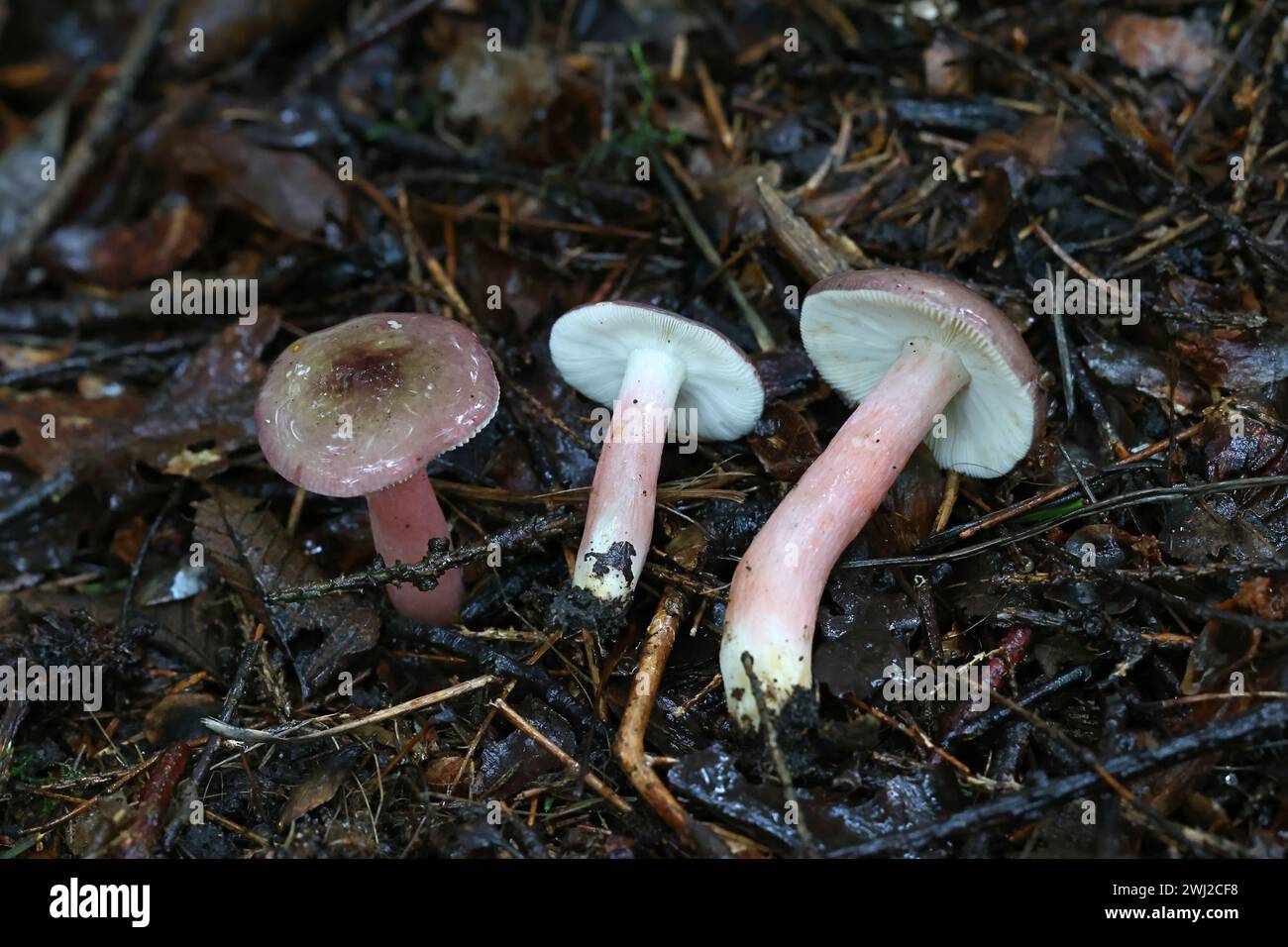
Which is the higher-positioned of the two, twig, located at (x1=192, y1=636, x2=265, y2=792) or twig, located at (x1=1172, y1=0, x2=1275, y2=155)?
twig, located at (x1=1172, y1=0, x2=1275, y2=155)

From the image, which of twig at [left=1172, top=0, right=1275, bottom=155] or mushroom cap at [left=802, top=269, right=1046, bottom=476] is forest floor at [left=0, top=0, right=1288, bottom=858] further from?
mushroom cap at [left=802, top=269, right=1046, bottom=476]

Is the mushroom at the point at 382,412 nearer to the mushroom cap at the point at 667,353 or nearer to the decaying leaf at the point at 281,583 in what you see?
the decaying leaf at the point at 281,583

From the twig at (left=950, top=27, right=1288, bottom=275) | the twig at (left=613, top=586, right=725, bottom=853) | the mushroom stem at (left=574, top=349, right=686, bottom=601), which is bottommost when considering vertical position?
the twig at (left=613, top=586, right=725, bottom=853)

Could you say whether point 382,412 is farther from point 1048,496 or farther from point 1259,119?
point 1259,119

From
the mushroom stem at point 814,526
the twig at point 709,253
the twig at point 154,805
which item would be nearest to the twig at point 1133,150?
the mushroom stem at point 814,526

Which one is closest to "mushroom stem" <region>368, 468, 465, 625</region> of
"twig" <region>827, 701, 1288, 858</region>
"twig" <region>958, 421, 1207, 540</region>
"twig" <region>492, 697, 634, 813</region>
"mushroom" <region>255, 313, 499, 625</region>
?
"mushroom" <region>255, 313, 499, 625</region>
